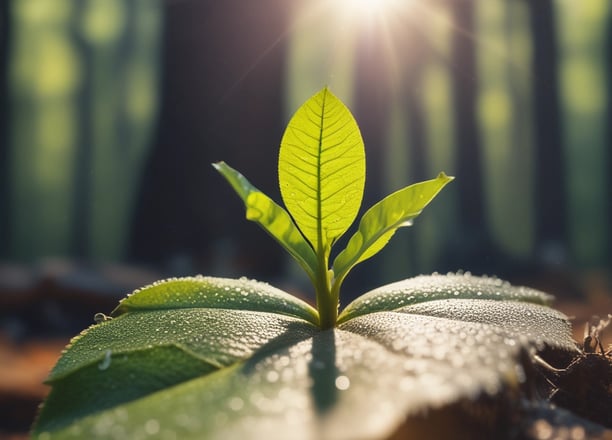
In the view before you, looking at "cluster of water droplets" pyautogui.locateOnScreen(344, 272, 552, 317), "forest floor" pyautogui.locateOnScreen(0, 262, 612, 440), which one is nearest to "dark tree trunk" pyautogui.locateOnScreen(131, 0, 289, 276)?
"forest floor" pyautogui.locateOnScreen(0, 262, 612, 440)

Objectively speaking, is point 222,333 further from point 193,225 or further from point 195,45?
point 195,45

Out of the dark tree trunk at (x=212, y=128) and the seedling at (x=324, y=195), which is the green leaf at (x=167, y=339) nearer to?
the seedling at (x=324, y=195)

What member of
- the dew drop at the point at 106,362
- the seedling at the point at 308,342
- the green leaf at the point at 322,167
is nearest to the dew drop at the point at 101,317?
the seedling at the point at 308,342

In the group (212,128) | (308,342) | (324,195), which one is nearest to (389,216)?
(324,195)

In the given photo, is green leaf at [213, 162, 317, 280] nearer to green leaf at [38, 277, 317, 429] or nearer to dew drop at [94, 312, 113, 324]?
green leaf at [38, 277, 317, 429]

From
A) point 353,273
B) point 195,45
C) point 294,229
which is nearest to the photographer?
point 294,229

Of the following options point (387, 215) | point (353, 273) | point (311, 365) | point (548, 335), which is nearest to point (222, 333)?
point (311, 365)
